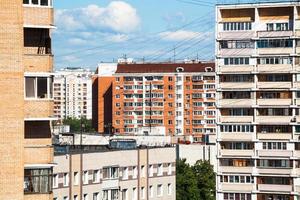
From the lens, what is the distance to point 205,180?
257 feet

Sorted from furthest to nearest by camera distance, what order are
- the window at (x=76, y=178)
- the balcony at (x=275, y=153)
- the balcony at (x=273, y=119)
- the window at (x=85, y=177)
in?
the balcony at (x=273, y=119), the balcony at (x=275, y=153), the window at (x=85, y=177), the window at (x=76, y=178)

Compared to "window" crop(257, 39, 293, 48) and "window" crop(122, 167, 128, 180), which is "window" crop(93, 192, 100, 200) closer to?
"window" crop(122, 167, 128, 180)

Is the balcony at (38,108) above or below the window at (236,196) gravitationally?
above

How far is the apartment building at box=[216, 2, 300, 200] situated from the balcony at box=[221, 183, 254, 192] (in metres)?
0.06

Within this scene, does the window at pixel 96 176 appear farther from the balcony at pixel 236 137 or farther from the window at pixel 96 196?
the balcony at pixel 236 137

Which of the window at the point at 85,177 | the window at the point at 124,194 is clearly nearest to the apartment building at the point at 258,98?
the window at the point at 124,194

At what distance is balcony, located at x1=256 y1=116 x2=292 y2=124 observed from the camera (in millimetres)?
68250

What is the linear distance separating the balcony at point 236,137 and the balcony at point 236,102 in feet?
6.13

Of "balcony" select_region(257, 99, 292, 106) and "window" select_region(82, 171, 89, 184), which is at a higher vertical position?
"balcony" select_region(257, 99, 292, 106)

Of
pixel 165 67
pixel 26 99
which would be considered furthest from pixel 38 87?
pixel 165 67

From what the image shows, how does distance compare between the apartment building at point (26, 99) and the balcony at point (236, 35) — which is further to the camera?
the balcony at point (236, 35)

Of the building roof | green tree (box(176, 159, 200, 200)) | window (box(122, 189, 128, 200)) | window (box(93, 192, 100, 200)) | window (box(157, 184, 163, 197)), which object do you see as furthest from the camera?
the building roof

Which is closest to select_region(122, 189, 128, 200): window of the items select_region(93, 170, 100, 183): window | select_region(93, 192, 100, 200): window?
select_region(93, 192, 100, 200): window

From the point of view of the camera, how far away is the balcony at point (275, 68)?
68.4m
